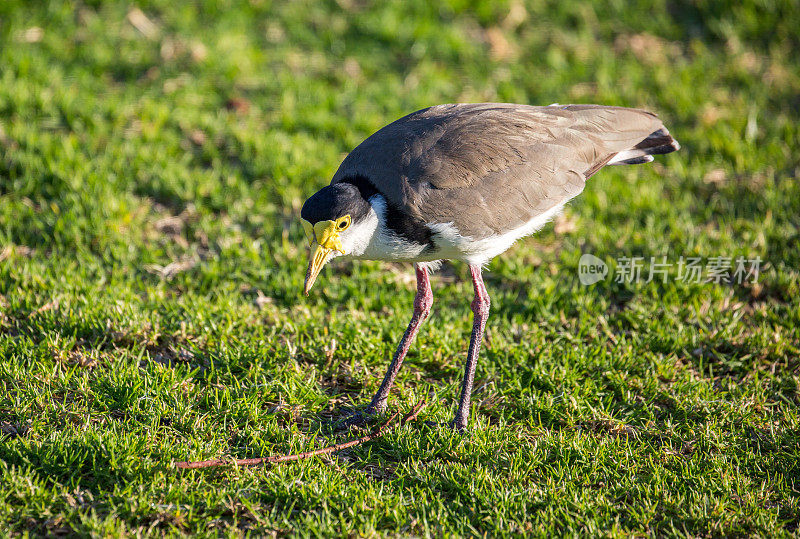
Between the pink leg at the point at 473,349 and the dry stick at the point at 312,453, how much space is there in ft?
0.77

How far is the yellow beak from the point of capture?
4000 millimetres

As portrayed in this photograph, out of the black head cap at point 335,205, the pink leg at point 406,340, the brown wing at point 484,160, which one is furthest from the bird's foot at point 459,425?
the black head cap at point 335,205

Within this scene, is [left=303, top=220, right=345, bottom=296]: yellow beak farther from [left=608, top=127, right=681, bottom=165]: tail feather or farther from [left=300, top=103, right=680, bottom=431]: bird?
[left=608, top=127, right=681, bottom=165]: tail feather

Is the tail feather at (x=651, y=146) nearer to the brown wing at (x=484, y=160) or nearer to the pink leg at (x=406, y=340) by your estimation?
the brown wing at (x=484, y=160)

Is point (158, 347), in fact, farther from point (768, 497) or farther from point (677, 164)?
point (677, 164)

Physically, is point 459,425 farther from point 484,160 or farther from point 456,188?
point 484,160

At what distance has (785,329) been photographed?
5.13 metres

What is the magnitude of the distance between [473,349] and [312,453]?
3.64 feet

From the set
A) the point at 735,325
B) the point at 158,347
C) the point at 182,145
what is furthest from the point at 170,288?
the point at 735,325

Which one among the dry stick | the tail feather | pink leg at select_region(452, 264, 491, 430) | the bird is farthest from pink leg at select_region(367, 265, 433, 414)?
the tail feather

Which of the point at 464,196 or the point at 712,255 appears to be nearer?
the point at 464,196

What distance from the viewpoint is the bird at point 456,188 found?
13.4 ft

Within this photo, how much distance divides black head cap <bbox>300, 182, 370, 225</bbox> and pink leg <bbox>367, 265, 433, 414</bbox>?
833 mm

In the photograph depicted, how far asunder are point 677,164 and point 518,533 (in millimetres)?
4358
